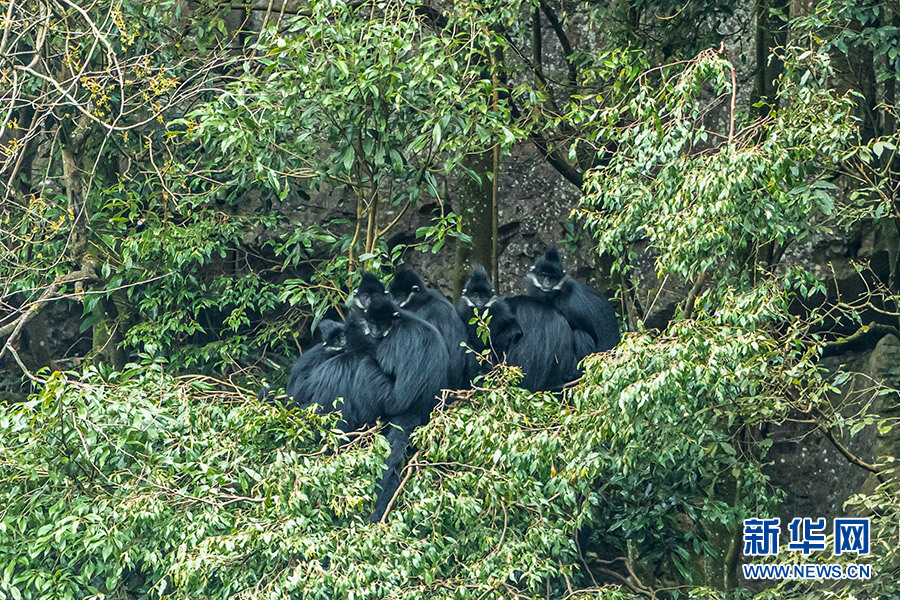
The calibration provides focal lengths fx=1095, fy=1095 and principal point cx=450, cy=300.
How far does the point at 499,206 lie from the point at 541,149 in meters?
1.69

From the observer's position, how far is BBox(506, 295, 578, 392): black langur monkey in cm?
893

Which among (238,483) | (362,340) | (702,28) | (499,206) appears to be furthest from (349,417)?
(702,28)

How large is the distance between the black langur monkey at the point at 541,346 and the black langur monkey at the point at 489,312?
2.6 inches

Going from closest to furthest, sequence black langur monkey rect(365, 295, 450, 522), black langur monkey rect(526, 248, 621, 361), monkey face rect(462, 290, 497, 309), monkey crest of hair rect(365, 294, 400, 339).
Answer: black langur monkey rect(365, 295, 450, 522) → monkey crest of hair rect(365, 294, 400, 339) → monkey face rect(462, 290, 497, 309) → black langur monkey rect(526, 248, 621, 361)

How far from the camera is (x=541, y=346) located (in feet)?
29.4

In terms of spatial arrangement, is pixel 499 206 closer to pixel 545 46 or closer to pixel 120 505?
pixel 545 46

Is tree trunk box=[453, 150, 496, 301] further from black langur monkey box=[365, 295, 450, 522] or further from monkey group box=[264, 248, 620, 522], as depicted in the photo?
black langur monkey box=[365, 295, 450, 522]

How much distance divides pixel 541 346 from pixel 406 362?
4.51ft

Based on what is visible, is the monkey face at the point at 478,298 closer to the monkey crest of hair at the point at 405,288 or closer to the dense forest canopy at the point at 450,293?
the monkey crest of hair at the point at 405,288

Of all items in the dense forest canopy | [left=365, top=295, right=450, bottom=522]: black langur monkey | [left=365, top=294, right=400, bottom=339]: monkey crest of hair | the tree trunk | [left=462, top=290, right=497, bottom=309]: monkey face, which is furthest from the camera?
the tree trunk

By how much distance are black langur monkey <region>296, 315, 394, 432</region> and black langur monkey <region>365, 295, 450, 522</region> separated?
64 millimetres

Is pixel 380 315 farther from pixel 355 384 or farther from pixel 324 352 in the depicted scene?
pixel 324 352

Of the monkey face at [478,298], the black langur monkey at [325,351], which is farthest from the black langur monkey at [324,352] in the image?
the monkey face at [478,298]

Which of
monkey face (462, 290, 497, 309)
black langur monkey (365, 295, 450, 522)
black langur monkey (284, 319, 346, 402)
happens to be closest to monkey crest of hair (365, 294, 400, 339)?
black langur monkey (365, 295, 450, 522)
